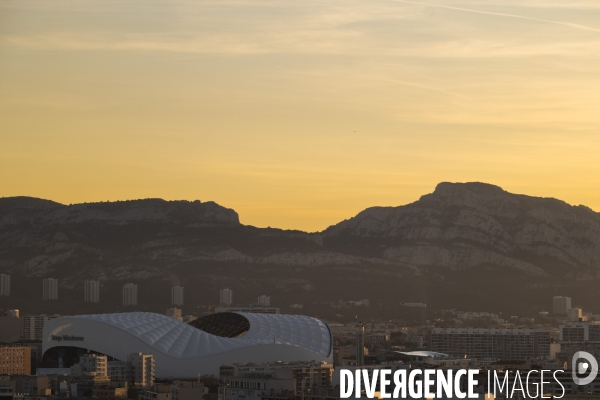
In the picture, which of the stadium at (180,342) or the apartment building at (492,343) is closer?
the stadium at (180,342)

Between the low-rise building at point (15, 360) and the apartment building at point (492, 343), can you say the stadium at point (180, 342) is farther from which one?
the apartment building at point (492, 343)

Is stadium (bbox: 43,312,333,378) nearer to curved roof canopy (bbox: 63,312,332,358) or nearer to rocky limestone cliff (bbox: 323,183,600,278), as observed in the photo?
curved roof canopy (bbox: 63,312,332,358)

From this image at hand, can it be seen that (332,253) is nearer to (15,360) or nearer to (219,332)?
(219,332)

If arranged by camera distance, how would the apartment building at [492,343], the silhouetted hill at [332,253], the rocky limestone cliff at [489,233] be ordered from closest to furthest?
the apartment building at [492,343], the silhouetted hill at [332,253], the rocky limestone cliff at [489,233]

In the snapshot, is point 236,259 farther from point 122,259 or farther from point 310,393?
point 310,393

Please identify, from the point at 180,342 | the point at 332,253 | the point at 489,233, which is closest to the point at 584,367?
the point at 180,342

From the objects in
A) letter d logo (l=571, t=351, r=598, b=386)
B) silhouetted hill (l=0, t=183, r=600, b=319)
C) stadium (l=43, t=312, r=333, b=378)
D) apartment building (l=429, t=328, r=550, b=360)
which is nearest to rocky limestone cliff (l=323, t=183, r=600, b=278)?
silhouetted hill (l=0, t=183, r=600, b=319)

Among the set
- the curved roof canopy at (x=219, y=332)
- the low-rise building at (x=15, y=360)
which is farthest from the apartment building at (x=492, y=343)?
the low-rise building at (x=15, y=360)
